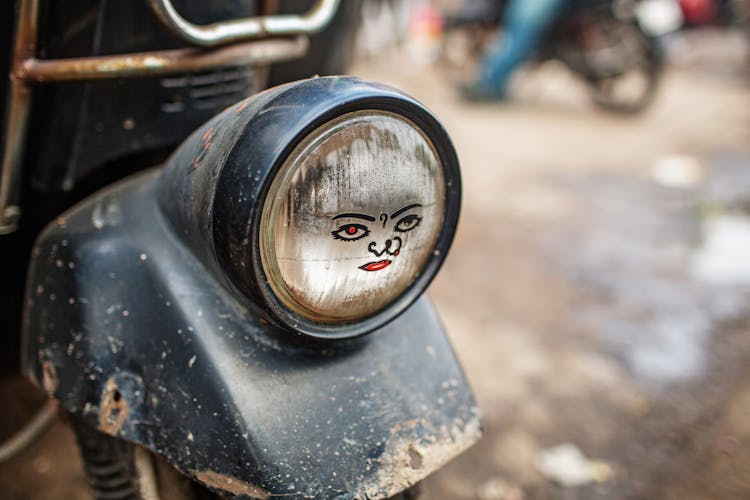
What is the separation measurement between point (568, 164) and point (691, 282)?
170 cm

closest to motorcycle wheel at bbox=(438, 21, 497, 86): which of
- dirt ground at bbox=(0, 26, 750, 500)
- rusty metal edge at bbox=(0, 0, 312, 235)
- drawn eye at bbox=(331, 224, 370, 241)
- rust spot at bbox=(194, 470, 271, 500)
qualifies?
dirt ground at bbox=(0, 26, 750, 500)

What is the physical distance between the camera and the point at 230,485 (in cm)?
86

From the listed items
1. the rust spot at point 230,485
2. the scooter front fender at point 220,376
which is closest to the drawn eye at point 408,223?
the scooter front fender at point 220,376

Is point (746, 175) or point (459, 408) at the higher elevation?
point (746, 175)

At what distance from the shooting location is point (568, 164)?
13.9 feet

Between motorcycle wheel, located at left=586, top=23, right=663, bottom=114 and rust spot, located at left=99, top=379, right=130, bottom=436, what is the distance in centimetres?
492

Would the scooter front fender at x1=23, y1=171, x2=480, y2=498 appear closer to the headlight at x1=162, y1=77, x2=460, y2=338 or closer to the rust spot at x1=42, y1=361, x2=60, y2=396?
the rust spot at x1=42, y1=361, x2=60, y2=396

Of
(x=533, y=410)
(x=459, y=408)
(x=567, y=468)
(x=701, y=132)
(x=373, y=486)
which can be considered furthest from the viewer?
(x=701, y=132)

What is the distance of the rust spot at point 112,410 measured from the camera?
0.94m

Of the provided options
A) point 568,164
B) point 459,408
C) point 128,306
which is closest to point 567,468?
point 459,408

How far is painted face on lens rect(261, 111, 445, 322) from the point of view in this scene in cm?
79

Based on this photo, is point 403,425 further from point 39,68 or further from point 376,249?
point 39,68

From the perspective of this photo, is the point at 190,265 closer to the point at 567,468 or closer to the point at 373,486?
the point at 373,486

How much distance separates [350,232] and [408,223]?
9 cm
